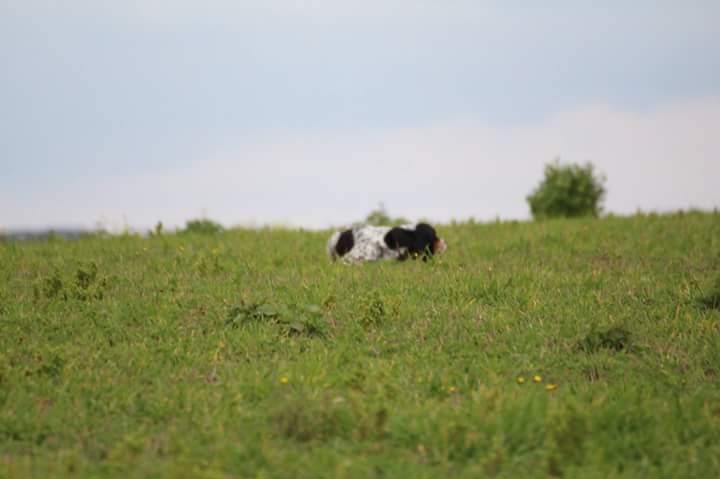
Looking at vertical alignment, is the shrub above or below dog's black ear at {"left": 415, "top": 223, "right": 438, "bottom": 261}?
above

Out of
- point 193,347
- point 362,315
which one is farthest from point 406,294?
point 193,347

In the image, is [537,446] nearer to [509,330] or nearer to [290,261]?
[509,330]

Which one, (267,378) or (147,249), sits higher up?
(147,249)

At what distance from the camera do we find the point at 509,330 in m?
8.34

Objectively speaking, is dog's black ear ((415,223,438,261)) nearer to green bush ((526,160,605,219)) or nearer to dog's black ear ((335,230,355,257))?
dog's black ear ((335,230,355,257))

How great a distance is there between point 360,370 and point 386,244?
613 cm

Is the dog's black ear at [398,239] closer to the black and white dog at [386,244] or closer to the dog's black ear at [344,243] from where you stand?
the black and white dog at [386,244]

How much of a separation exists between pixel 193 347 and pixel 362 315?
1.74 m

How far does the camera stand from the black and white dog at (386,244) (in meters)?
13.0

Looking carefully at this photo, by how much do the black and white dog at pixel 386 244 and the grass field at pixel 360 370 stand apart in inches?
31.7

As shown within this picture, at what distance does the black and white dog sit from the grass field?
0.80 m

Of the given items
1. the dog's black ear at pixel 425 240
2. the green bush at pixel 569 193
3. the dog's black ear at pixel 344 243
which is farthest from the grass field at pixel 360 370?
the green bush at pixel 569 193

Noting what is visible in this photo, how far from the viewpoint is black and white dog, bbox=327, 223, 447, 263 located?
13.0 meters

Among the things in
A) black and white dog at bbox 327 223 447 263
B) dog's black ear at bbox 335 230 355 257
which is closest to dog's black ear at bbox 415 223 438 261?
black and white dog at bbox 327 223 447 263
